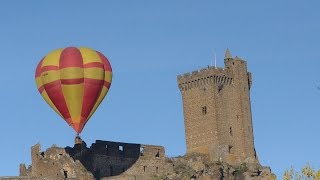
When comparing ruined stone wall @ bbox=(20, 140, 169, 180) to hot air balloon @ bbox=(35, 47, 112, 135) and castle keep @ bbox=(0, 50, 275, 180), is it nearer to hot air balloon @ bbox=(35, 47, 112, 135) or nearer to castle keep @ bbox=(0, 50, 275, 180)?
castle keep @ bbox=(0, 50, 275, 180)

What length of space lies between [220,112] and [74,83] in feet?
90.1

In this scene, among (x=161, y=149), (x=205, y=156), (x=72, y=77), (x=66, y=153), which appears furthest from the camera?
(x=205, y=156)

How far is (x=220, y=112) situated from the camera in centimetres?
9988

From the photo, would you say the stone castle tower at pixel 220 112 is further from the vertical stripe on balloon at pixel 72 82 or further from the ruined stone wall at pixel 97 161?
the vertical stripe on balloon at pixel 72 82

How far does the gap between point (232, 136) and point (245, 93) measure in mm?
4774

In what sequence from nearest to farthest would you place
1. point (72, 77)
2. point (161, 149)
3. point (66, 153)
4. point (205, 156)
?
point (72, 77) < point (66, 153) < point (161, 149) < point (205, 156)

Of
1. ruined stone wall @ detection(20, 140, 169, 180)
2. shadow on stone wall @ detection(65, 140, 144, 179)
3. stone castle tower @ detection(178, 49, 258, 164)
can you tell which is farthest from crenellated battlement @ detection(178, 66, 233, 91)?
shadow on stone wall @ detection(65, 140, 144, 179)

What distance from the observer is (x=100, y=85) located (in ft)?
251

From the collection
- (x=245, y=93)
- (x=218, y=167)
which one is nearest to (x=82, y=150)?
(x=218, y=167)

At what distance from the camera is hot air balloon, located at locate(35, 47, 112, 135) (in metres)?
75.4

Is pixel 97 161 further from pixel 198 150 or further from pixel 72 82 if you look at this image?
pixel 198 150

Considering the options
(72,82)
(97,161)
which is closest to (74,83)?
(72,82)

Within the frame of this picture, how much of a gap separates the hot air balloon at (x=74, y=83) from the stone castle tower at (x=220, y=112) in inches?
956

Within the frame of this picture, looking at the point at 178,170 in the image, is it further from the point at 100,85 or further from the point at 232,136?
the point at 100,85
